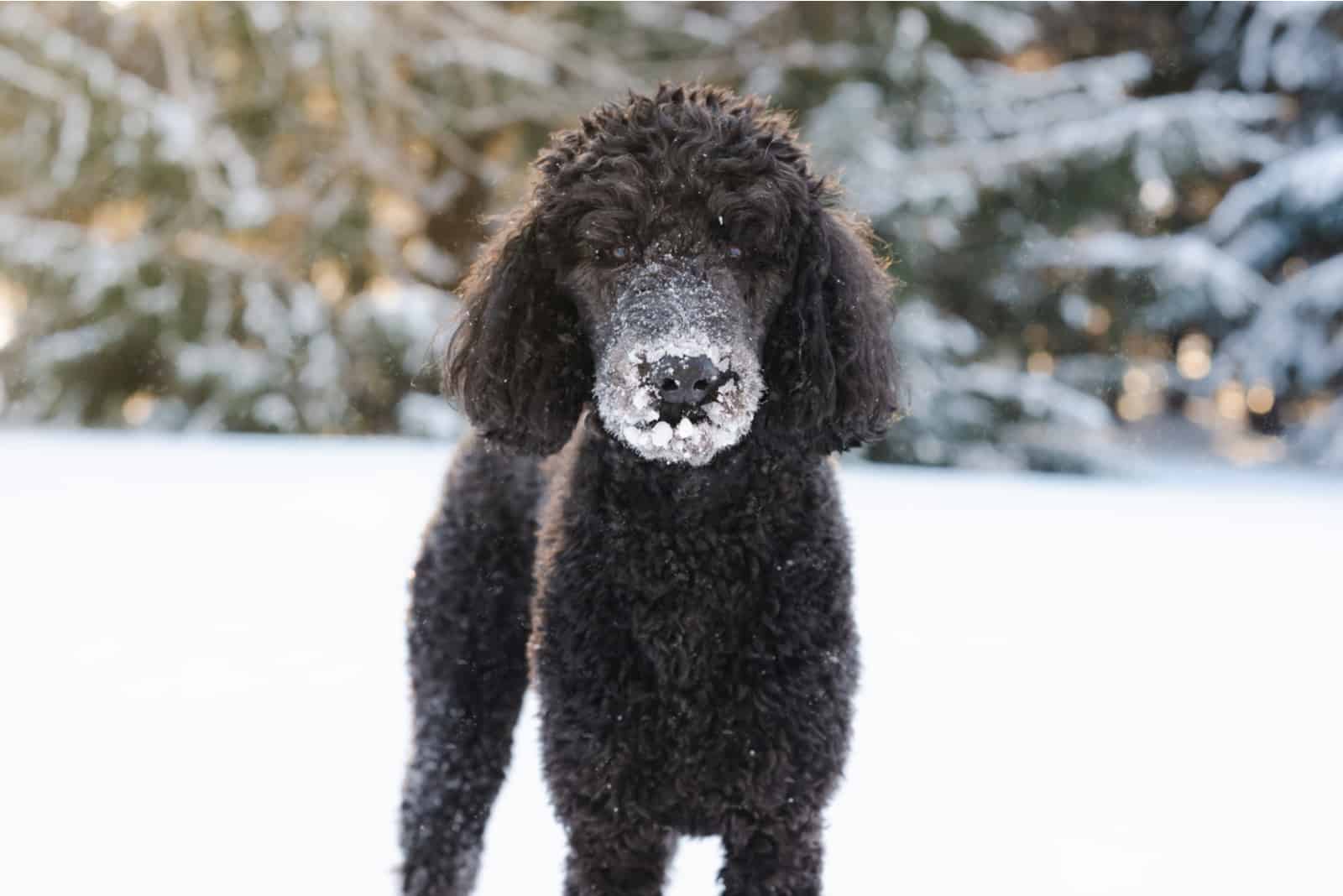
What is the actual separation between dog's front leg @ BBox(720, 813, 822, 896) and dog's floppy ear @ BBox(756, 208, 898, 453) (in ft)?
2.44

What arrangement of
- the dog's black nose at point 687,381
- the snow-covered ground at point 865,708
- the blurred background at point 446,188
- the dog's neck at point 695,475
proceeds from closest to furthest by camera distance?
the dog's black nose at point 687,381
the dog's neck at point 695,475
the snow-covered ground at point 865,708
the blurred background at point 446,188

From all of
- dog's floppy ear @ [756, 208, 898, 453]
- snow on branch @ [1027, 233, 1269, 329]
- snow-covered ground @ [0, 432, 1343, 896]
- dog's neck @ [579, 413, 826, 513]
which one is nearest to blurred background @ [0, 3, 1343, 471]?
snow on branch @ [1027, 233, 1269, 329]

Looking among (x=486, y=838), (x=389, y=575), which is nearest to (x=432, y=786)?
(x=486, y=838)

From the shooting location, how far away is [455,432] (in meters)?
12.8

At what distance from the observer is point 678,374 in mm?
1948

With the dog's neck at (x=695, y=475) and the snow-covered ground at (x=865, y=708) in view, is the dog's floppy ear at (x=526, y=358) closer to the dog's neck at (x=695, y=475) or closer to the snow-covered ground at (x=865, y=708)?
the dog's neck at (x=695, y=475)

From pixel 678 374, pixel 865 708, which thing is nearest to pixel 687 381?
pixel 678 374

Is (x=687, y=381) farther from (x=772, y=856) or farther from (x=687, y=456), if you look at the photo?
(x=772, y=856)

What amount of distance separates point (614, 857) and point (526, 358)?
102 centimetres

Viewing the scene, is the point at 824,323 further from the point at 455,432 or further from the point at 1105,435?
the point at 1105,435

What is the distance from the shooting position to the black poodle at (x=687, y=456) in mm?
2107

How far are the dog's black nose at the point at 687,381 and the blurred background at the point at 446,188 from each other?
32.5ft

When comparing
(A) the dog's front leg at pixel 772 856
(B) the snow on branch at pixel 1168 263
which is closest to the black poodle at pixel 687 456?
(A) the dog's front leg at pixel 772 856

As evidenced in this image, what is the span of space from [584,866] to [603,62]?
11786 mm
